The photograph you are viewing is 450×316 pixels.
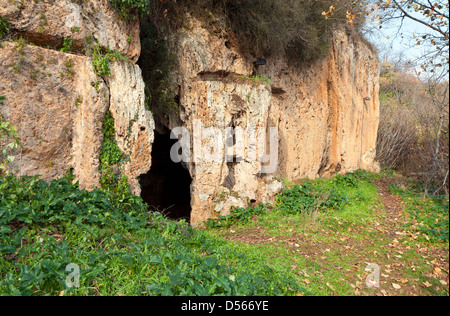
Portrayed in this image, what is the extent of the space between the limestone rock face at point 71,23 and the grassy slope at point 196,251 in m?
2.33

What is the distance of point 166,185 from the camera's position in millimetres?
10906

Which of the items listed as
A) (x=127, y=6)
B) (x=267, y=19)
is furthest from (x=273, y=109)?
(x=127, y=6)

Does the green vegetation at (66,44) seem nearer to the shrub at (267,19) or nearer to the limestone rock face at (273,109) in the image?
the shrub at (267,19)

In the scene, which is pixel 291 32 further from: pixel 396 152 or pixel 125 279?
pixel 396 152

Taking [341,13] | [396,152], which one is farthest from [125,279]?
[396,152]

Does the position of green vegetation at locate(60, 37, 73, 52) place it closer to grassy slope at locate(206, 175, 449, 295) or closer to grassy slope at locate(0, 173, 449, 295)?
grassy slope at locate(0, 173, 449, 295)

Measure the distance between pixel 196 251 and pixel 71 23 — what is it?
4.12m

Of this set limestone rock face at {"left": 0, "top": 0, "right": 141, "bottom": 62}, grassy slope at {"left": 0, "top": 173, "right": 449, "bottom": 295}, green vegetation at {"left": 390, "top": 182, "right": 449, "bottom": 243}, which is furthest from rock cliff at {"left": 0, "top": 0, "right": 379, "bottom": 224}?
green vegetation at {"left": 390, "top": 182, "right": 449, "bottom": 243}

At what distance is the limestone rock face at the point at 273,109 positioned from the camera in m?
7.21

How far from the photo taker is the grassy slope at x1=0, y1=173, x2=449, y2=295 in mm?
3045

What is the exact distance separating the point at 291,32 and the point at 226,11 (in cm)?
207

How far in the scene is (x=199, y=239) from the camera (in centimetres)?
486

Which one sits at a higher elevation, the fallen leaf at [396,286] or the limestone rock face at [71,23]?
the limestone rock face at [71,23]

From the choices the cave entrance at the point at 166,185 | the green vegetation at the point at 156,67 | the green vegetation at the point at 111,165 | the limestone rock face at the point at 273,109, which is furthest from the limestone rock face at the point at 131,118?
the cave entrance at the point at 166,185
